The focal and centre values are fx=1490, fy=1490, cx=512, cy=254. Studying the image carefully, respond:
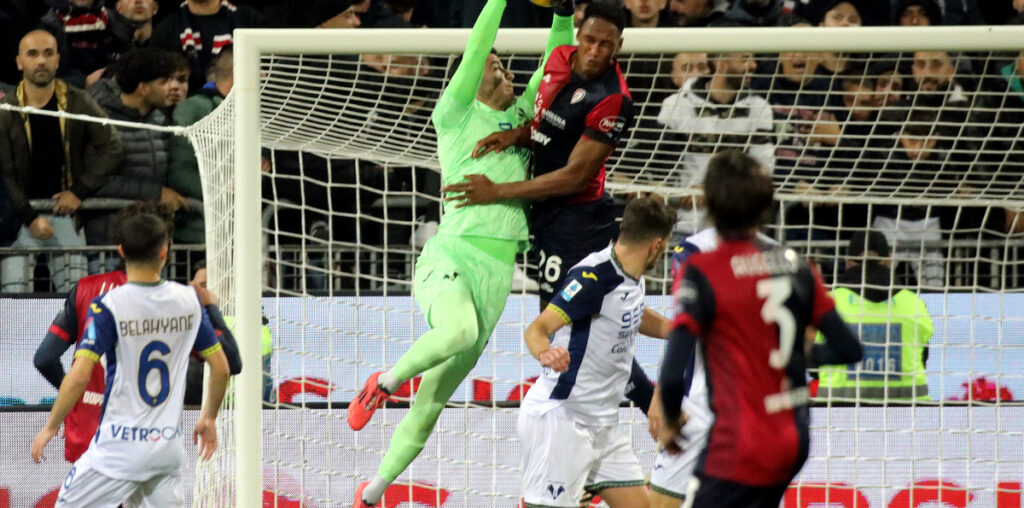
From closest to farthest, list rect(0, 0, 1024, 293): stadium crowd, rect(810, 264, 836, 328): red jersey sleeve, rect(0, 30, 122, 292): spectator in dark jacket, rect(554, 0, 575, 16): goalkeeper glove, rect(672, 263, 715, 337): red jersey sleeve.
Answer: rect(672, 263, 715, 337): red jersey sleeve
rect(810, 264, 836, 328): red jersey sleeve
rect(554, 0, 575, 16): goalkeeper glove
rect(0, 0, 1024, 293): stadium crowd
rect(0, 30, 122, 292): spectator in dark jacket

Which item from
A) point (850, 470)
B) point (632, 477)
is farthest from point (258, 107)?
point (850, 470)

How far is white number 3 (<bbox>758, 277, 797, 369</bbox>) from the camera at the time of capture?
13.5ft

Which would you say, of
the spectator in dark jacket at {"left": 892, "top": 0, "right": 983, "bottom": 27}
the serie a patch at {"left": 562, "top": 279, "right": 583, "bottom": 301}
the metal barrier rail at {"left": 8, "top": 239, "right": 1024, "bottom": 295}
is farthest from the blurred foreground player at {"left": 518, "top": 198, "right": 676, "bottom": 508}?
the spectator in dark jacket at {"left": 892, "top": 0, "right": 983, "bottom": 27}

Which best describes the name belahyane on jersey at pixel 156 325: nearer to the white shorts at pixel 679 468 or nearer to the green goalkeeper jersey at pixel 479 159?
the green goalkeeper jersey at pixel 479 159

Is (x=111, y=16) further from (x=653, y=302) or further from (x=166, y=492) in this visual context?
(x=166, y=492)

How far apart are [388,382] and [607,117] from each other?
1380mm

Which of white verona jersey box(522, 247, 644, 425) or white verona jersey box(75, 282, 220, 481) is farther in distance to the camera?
white verona jersey box(522, 247, 644, 425)

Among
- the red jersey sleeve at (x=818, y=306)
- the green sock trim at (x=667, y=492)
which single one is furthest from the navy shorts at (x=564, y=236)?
the red jersey sleeve at (x=818, y=306)

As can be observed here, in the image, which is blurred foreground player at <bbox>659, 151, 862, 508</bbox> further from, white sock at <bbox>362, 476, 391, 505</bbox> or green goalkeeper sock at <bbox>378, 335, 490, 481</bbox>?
white sock at <bbox>362, 476, 391, 505</bbox>

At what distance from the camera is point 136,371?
5.38 meters

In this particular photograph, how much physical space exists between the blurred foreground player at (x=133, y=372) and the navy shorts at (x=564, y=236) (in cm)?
154

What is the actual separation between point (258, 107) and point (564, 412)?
5.88ft

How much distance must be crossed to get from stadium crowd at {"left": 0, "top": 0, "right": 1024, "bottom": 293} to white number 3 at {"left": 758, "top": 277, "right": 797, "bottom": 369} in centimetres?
264

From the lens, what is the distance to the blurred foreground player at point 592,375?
5.76 meters
